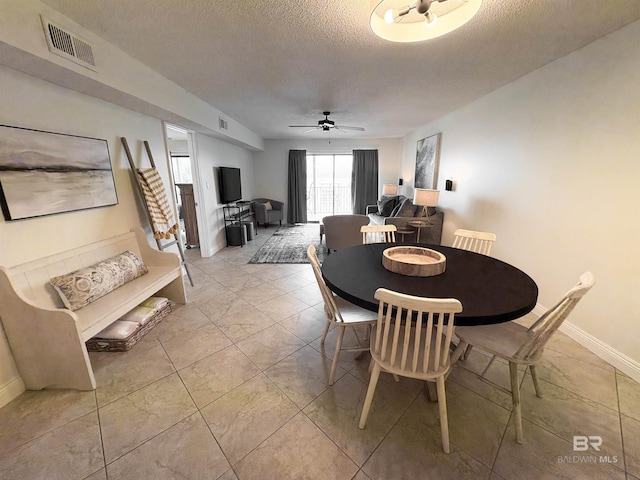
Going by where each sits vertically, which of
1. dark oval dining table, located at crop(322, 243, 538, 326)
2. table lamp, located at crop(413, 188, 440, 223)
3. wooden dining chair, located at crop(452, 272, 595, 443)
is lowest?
wooden dining chair, located at crop(452, 272, 595, 443)

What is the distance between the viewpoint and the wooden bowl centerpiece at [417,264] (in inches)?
60.4

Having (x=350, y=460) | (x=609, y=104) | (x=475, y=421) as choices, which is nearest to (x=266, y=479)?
(x=350, y=460)

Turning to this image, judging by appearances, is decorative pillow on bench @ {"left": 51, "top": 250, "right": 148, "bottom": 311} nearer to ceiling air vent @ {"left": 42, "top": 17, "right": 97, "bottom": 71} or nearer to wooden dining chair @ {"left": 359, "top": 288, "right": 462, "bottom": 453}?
ceiling air vent @ {"left": 42, "top": 17, "right": 97, "bottom": 71}

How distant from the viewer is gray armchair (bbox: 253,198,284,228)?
254 inches

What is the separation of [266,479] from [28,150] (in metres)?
2.49

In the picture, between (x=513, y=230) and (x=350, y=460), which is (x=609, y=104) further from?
(x=350, y=460)

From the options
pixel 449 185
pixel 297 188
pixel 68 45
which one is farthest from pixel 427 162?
pixel 68 45

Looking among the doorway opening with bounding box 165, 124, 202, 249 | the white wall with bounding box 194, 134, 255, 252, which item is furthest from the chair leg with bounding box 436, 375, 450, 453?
the white wall with bounding box 194, 134, 255, 252

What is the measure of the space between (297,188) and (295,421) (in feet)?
20.2

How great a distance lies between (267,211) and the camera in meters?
6.55

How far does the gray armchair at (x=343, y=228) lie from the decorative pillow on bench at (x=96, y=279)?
2501mm

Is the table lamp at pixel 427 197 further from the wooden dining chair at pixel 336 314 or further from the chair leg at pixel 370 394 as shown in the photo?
the chair leg at pixel 370 394

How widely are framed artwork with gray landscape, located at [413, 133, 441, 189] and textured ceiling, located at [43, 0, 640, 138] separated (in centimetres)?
140

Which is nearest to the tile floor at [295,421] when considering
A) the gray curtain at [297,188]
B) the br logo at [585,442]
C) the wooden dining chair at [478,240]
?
the br logo at [585,442]
